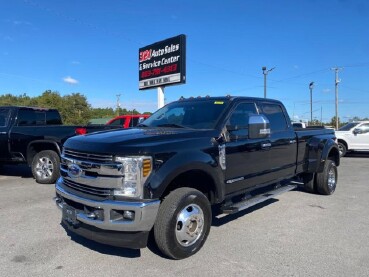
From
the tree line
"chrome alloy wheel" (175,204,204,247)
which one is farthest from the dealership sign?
the tree line

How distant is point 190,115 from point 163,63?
11744 mm

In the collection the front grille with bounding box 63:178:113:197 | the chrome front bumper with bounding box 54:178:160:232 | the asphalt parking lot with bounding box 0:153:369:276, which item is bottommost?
the asphalt parking lot with bounding box 0:153:369:276

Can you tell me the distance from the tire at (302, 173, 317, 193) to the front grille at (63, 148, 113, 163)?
509cm

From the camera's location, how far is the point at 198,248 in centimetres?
421

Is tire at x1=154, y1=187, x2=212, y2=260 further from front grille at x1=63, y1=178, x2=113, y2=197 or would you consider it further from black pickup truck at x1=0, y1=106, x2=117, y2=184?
black pickup truck at x1=0, y1=106, x2=117, y2=184

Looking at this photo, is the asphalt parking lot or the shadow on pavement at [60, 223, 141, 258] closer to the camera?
the asphalt parking lot

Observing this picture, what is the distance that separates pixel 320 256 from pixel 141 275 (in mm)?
2094

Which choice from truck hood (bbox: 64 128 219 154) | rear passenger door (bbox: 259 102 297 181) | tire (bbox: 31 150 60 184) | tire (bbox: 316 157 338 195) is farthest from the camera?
tire (bbox: 31 150 60 184)

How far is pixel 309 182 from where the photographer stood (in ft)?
24.9

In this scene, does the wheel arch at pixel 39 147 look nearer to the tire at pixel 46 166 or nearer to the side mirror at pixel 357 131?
the tire at pixel 46 166

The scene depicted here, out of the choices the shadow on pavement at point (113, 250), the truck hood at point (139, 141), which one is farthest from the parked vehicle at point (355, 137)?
the shadow on pavement at point (113, 250)

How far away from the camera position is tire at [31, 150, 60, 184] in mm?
8594

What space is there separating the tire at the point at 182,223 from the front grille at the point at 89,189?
60 cm

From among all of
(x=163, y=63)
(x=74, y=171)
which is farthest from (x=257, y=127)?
(x=163, y=63)
